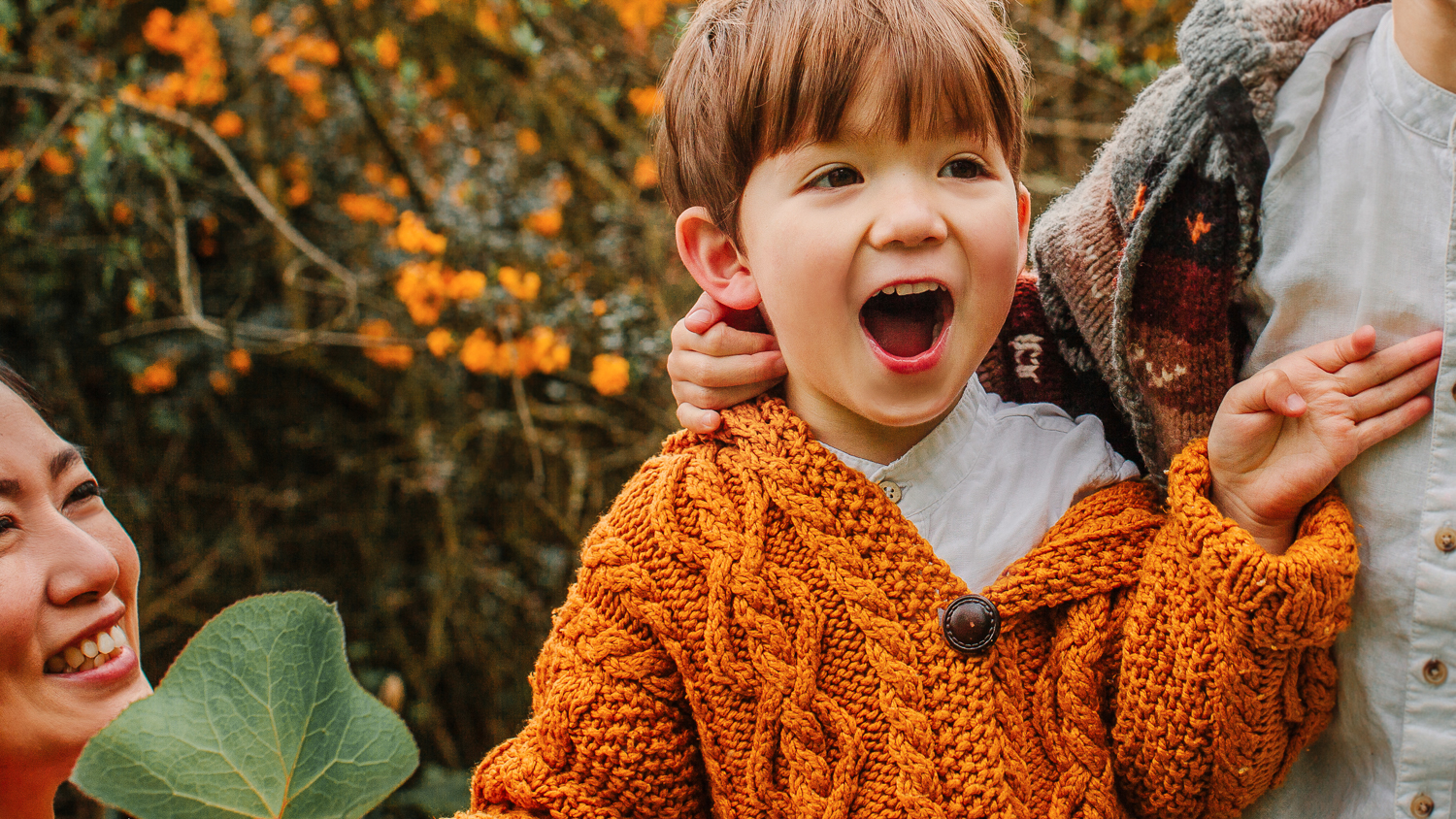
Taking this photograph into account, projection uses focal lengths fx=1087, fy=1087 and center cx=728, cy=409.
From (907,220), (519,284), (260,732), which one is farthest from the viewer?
(519,284)

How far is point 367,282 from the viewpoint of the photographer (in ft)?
9.06

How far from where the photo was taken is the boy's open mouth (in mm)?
1090

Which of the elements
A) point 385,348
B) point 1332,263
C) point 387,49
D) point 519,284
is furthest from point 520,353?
point 1332,263

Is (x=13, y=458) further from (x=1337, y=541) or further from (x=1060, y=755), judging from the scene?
(x=1337, y=541)

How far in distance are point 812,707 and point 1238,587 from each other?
40cm

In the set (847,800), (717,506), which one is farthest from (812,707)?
(717,506)

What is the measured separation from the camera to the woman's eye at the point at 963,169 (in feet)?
3.50

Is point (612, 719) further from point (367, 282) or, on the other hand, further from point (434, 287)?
point (367, 282)

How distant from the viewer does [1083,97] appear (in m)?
2.80

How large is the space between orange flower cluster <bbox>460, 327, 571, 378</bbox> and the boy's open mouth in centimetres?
128

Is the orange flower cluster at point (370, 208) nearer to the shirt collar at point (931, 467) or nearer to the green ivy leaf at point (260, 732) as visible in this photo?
the shirt collar at point (931, 467)

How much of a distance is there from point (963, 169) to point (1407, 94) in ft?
1.24

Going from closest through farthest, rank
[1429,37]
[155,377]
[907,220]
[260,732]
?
1. [260,732]
2. [1429,37]
3. [907,220]
4. [155,377]

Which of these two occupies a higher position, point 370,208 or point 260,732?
point 260,732
